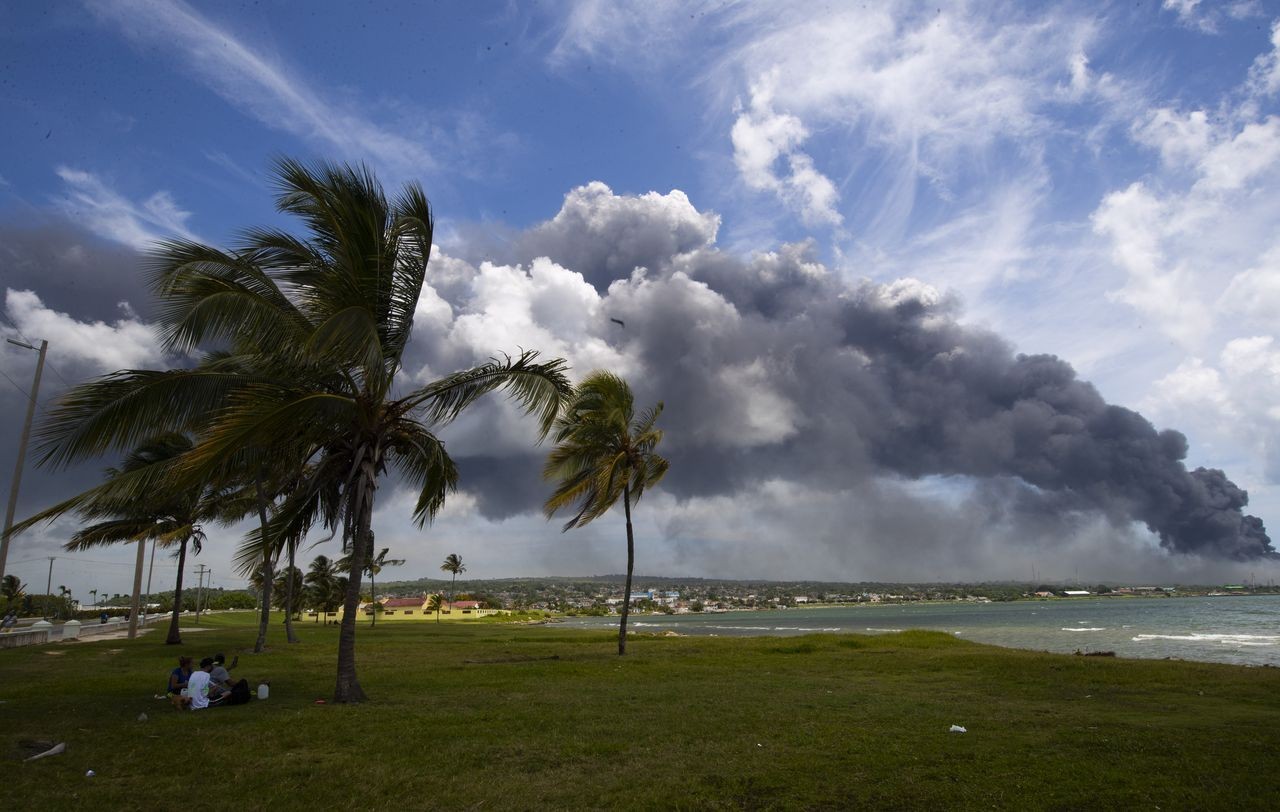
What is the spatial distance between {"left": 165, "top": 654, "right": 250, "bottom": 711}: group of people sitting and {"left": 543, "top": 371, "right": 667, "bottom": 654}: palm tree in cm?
1208

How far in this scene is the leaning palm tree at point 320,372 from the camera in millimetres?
10875

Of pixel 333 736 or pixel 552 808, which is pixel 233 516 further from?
pixel 552 808

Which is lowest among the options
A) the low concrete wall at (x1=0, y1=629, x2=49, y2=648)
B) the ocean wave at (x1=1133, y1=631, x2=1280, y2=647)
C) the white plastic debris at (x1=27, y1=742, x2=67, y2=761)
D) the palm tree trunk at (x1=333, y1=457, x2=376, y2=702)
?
the ocean wave at (x1=1133, y1=631, x2=1280, y2=647)

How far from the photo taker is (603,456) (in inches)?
989

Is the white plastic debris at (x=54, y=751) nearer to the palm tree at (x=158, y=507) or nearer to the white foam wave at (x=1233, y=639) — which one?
the palm tree at (x=158, y=507)

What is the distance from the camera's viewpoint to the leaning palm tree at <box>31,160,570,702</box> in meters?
10.9

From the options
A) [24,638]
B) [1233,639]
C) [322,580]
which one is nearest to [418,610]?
[322,580]

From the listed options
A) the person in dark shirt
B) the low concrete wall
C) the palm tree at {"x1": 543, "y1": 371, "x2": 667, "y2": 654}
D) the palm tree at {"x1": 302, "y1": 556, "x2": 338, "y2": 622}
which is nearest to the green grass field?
the person in dark shirt

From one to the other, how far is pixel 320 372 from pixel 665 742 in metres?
8.43

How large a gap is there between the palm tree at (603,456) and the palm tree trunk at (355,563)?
34.7 feet

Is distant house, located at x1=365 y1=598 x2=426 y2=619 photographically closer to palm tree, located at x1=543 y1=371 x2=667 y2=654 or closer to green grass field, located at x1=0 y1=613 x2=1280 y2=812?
palm tree, located at x1=543 y1=371 x2=667 y2=654

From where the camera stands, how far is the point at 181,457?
1025 centimetres

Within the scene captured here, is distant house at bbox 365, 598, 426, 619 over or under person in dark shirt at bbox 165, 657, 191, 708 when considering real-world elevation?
under

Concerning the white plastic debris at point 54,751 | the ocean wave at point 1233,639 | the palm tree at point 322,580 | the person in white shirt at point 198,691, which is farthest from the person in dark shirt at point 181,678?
the palm tree at point 322,580
